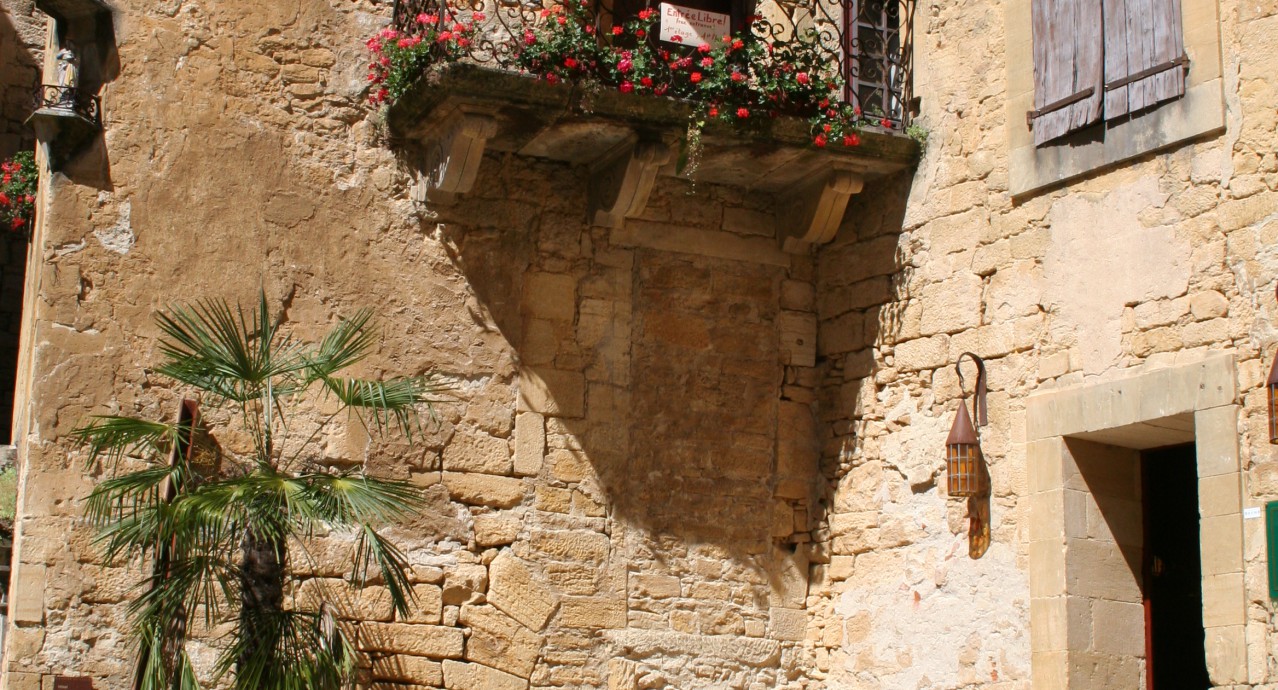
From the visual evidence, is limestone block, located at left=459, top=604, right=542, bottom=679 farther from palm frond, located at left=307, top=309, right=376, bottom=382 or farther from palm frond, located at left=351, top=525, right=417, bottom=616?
palm frond, located at left=307, top=309, right=376, bottom=382

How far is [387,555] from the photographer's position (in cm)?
651

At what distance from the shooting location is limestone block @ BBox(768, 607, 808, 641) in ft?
26.8

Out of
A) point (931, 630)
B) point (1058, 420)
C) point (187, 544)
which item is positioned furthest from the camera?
point (931, 630)

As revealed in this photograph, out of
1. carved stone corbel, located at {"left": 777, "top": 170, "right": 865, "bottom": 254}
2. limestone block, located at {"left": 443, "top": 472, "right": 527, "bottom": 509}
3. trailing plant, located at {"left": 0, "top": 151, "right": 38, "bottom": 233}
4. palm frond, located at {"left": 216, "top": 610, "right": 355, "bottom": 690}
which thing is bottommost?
palm frond, located at {"left": 216, "top": 610, "right": 355, "bottom": 690}

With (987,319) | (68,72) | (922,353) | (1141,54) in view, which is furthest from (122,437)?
(1141,54)

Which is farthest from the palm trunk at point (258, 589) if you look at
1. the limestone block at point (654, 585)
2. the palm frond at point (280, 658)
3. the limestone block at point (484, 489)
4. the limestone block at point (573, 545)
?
the limestone block at point (654, 585)

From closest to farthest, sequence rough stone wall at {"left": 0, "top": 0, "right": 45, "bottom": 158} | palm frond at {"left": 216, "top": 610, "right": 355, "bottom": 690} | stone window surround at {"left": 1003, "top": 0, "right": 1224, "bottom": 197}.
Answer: palm frond at {"left": 216, "top": 610, "right": 355, "bottom": 690} < stone window surround at {"left": 1003, "top": 0, "right": 1224, "bottom": 197} < rough stone wall at {"left": 0, "top": 0, "right": 45, "bottom": 158}

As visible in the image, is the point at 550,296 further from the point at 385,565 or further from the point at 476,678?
the point at 385,565

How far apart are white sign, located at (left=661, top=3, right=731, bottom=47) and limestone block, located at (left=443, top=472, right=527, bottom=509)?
2264mm

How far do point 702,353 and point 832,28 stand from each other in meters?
1.82

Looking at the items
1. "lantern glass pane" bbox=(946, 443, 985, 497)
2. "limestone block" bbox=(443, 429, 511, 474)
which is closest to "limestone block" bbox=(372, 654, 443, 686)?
"limestone block" bbox=(443, 429, 511, 474)

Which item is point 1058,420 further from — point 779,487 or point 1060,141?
point 779,487

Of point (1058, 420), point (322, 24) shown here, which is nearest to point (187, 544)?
point (322, 24)

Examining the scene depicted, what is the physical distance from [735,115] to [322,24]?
2.01 m
